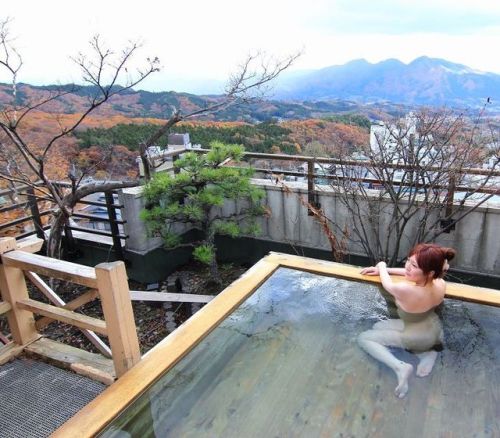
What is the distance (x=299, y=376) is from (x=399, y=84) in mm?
7921

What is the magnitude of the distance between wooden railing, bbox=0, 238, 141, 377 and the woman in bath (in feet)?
4.74

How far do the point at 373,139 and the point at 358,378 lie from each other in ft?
9.38

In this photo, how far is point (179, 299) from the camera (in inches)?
166

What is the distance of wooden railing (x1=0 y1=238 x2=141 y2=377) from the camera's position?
188 centimetres

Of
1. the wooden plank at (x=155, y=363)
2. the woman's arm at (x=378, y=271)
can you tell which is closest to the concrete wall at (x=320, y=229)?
the woman's arm at (x=378, y=271)

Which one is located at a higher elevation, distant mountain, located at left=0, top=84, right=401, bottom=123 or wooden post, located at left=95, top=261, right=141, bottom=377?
distant mountain, located at left=0, top=84, right=401, bottom=123

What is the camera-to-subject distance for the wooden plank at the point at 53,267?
1.99 meters

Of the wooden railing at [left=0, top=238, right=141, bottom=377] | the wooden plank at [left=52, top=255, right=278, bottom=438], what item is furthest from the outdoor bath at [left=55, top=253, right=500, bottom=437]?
the wooden railing at [left=0, top=238, right=141, bottom=377]

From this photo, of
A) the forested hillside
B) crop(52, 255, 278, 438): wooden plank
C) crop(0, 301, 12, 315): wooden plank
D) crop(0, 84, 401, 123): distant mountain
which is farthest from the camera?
crop(0, 84, 401, 123): distant mountain

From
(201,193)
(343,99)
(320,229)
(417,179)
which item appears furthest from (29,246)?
(343,99)

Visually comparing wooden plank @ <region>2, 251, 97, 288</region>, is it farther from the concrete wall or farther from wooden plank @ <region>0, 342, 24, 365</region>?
the concrete wall

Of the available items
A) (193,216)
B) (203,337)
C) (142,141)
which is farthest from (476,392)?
(142,141)

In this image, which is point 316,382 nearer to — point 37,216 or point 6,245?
point 6,245

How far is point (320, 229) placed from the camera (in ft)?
16.2
